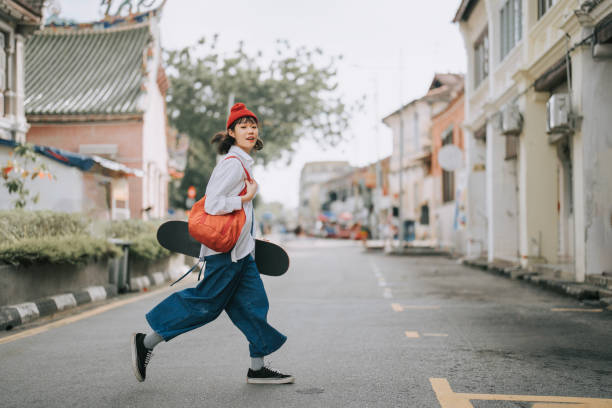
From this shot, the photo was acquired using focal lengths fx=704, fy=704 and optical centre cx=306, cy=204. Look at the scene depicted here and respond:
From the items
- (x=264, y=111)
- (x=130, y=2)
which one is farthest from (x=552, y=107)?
(x=264, y=111)

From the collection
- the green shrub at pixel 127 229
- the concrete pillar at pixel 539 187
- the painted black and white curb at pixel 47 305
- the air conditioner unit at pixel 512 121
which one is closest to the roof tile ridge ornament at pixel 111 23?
the green shrub at pixel 127 229

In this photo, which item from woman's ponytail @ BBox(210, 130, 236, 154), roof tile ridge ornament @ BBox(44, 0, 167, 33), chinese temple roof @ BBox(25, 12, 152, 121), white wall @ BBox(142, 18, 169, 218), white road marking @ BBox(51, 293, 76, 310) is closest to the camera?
woman's ponytail @ BBox(210, 130, 236, 154)

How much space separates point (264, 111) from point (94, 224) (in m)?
24.9

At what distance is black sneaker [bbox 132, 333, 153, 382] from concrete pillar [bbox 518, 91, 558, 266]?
12.4 meters

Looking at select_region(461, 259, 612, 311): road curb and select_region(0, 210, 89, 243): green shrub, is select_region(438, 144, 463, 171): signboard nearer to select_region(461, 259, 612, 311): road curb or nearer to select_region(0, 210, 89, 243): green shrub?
select_region(461, 259, 612, 311): road curb

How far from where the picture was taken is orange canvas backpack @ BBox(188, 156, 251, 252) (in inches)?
179

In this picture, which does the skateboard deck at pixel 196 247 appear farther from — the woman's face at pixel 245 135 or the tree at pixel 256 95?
the tree at pixel 256 95

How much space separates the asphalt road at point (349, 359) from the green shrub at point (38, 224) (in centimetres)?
139

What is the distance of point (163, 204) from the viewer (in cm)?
3116

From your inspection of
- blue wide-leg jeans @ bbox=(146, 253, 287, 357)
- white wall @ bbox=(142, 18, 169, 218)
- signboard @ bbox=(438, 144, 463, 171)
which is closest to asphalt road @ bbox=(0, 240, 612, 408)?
blue wide-leg jeans @ bbox=(146, 253, 287, 357)

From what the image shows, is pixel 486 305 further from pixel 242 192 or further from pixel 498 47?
pixel 498 47

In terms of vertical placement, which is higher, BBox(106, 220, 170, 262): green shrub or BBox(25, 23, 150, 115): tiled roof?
BBox(25, 23, 150, 115): tiled roof

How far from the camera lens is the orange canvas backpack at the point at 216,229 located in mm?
4535

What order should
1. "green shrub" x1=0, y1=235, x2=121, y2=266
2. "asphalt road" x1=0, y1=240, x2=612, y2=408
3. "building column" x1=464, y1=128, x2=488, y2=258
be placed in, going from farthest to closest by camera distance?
"building column" x1=464, y1=128, x2=488, y2=258
"green shrub" x1=0, y1=235, x2=121, y2=266
"asphalt road" x1=0, y1=240, x2=612, y2=408
